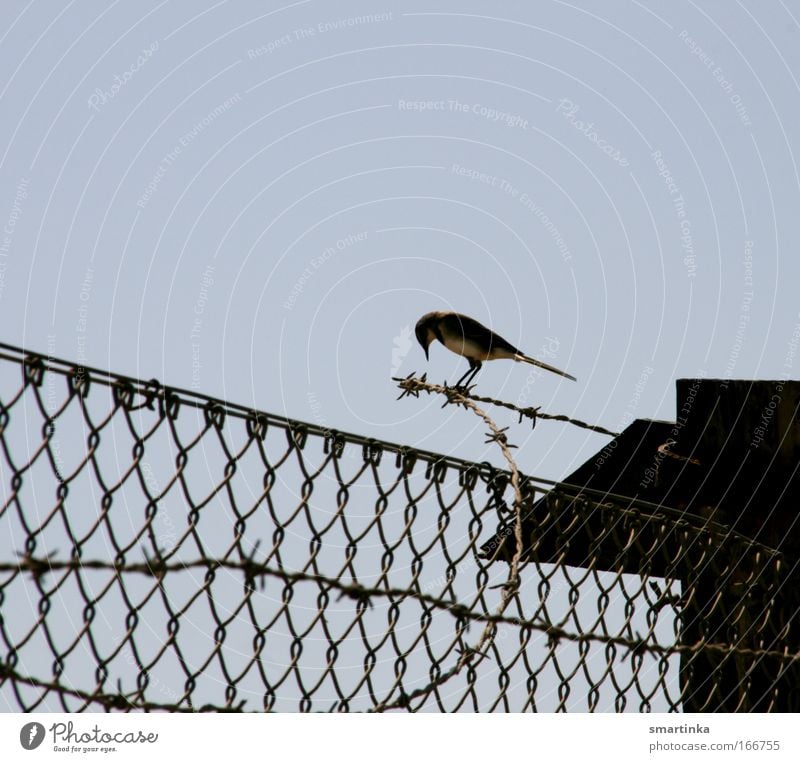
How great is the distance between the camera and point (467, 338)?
6.45 meters

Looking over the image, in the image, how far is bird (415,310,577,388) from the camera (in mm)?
6380

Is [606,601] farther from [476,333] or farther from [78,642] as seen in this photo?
[476,333]

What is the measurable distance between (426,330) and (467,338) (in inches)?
12.2

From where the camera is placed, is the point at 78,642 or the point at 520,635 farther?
the point at 520,635

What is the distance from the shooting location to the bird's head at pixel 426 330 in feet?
21.7

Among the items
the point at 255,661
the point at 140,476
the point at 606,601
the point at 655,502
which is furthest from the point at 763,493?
the point at 140,476

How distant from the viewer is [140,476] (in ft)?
7.66

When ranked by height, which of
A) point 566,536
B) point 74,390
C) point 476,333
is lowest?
point 566,536

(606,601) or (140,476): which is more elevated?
(140,476)

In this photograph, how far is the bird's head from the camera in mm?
6602

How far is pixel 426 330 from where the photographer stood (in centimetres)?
665

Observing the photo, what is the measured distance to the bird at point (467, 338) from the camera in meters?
Result: 6.38

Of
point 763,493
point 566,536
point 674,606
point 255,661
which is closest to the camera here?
point 255,661
